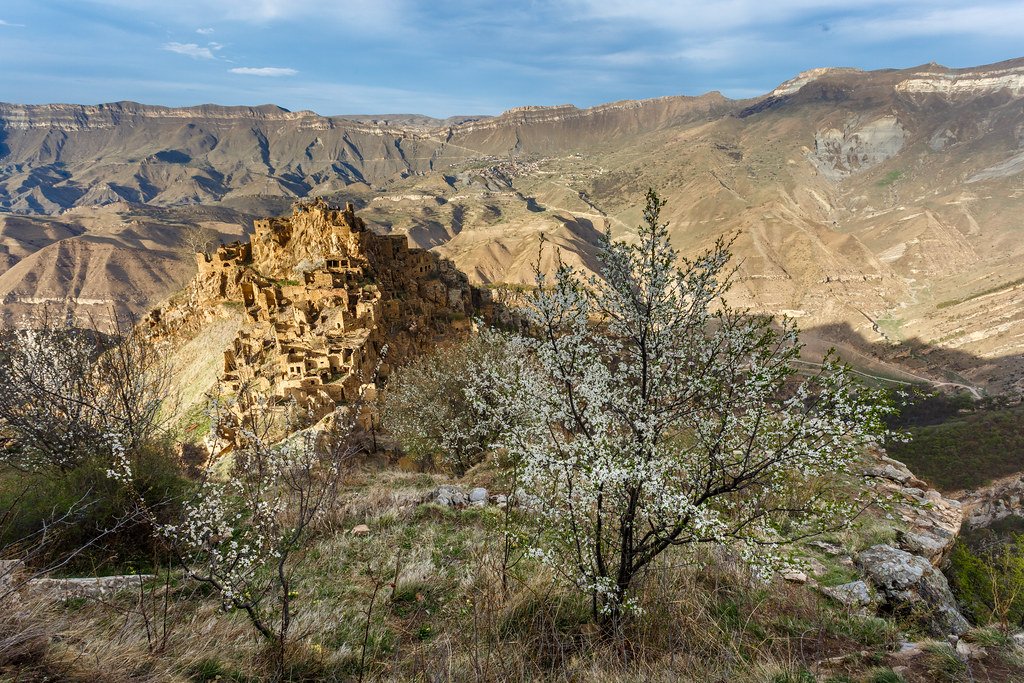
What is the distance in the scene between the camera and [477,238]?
562 feet

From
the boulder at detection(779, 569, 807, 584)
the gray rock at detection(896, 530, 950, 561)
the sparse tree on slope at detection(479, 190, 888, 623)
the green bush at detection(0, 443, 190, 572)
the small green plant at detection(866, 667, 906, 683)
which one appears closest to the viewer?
the small green plant at detection(866, 667, 906, 683)

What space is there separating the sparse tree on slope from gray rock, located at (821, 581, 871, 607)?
339 centimetres

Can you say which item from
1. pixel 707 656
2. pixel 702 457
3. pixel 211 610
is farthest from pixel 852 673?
pixel 211 610

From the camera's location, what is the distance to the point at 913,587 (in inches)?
328

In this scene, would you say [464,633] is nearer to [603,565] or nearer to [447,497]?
[603,565]

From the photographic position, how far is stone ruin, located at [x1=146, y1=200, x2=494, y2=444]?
24453mm

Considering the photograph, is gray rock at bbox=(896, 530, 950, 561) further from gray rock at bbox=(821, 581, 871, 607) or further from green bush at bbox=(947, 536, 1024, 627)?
gray rock at bbox=(821, 581, 871, 607)

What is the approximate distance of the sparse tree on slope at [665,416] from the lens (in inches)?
190

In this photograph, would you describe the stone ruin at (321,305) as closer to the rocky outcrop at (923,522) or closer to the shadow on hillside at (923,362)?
the rocky outcrop at (923,522)

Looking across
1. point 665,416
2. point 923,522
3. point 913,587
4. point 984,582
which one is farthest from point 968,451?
point 665,416

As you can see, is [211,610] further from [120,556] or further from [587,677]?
[587,677]

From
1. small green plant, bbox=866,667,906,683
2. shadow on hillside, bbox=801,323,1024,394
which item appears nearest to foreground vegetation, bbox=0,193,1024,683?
small green plant, bbox=866,667,906,683

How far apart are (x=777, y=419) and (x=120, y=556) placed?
34.7 ft

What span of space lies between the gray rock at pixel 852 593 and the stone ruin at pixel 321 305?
1794 centimetres
